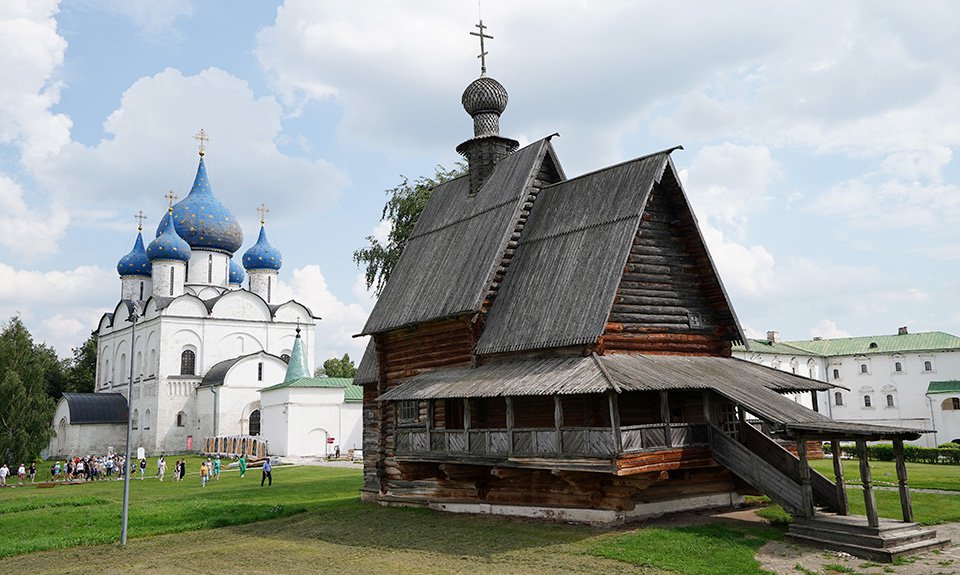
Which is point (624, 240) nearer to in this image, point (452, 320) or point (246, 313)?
point (452, 320)

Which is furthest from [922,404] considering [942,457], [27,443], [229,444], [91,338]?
[91,338]

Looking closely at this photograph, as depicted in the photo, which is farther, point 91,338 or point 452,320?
point 91,338

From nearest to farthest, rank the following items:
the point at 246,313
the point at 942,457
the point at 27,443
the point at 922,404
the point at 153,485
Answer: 1. the point at 153,485
2. the point at 942,457
3. the point at 27,443
4. the point at 922,404
5. the point at 246,313

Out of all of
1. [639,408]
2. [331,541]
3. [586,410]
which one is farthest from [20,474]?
[639,408]

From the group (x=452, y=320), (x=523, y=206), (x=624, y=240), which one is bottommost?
(x=452, y=320)

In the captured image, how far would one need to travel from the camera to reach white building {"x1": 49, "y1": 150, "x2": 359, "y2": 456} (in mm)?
55688

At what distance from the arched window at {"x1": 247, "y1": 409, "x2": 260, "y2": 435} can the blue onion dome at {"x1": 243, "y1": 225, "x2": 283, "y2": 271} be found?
13591 mm

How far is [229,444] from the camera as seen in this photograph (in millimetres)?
50750

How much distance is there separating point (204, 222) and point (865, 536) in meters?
55.9

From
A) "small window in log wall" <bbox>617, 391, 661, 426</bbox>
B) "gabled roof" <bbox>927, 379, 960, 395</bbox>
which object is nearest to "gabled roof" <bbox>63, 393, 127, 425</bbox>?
"small window in log wall" <bbox>617, 391, 661, 426</bbox>

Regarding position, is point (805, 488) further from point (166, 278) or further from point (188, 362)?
point (166, 278)

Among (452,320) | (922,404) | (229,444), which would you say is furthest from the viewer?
(922,404)

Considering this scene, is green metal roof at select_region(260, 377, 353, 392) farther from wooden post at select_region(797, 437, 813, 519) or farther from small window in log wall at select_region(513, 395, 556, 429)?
wooden post at select_region(797, 437, 813, 519)

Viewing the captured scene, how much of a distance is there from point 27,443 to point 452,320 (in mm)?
30335
